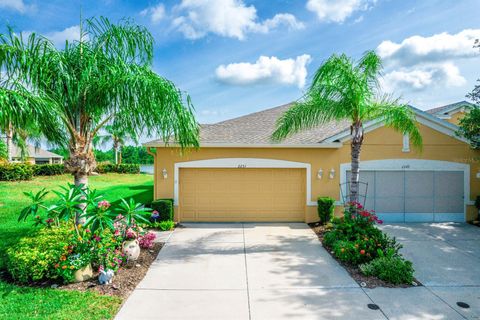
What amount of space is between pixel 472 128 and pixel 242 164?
857 cm

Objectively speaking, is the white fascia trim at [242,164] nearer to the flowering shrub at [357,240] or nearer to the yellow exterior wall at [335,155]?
the yellow exterior wall at [335,155]

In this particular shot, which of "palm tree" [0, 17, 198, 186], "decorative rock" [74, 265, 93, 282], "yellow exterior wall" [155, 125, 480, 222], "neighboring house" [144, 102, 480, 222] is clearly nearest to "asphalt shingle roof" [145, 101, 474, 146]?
"neighboring house" [144, 102, 480, 222]

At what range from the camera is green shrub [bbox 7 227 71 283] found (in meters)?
5.45

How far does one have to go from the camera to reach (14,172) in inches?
861

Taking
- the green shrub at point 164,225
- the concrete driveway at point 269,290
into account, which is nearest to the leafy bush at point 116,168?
the green shrub at point 164,225

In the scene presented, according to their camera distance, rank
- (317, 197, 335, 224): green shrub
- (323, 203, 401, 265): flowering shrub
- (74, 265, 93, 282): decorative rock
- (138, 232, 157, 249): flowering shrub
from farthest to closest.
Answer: (317, 197, 335, 224): green shrub
(138, 232, 157, 249): flowering shrub
(323, 203, 401, 265): flowering shrub
(74, 265, 93, 282): decorative rock

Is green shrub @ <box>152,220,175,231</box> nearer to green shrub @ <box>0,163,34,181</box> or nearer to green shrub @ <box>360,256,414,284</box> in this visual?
green shrub @ <box>360,256,414,284</box>

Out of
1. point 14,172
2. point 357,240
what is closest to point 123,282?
point 357,240

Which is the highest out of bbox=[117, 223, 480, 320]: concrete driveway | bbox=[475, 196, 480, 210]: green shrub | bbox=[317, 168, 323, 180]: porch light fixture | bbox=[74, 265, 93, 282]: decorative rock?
bbox=[317, 168, 323, 180]: porch light fixture

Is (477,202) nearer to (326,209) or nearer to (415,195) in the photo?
(415,195)

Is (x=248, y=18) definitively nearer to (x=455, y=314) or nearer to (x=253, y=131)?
(x=253, y=131)

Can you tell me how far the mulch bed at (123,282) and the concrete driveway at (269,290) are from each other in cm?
19

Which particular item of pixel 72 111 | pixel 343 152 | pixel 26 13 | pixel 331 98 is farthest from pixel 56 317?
pixel 343 152

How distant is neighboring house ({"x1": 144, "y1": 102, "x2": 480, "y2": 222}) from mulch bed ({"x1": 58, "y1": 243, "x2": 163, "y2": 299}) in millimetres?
4345
